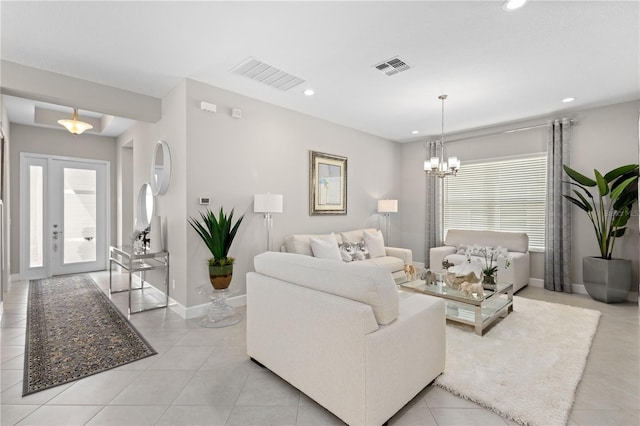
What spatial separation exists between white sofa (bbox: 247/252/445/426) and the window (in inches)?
158

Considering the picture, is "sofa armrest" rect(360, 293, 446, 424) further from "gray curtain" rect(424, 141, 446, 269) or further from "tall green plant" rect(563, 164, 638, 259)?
"gray curtain" rect(424, 141, 446, 269)

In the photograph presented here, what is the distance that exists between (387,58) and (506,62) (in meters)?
1.23

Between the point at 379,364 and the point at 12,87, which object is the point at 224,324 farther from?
the point at 12,87

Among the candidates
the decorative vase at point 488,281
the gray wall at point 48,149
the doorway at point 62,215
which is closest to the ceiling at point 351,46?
the decorative vase at point 488,281

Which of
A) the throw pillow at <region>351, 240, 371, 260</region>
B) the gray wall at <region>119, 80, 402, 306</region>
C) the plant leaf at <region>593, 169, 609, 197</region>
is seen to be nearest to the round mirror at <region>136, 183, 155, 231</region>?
the gray wall at <region>119, 80, 402, 306</region>

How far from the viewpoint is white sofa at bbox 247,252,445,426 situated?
1565 millimetres

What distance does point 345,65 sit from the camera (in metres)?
3.15

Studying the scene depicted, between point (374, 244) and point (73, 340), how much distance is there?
405 centimetres

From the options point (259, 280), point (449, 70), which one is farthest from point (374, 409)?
point (449, 70)

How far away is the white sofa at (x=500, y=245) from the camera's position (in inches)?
171

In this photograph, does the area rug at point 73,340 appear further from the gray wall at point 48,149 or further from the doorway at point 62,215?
the gray wall at point 48,149

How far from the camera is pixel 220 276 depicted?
336 cm

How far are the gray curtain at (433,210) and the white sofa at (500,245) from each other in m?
0.32

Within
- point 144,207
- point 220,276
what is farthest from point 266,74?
point 144,207
